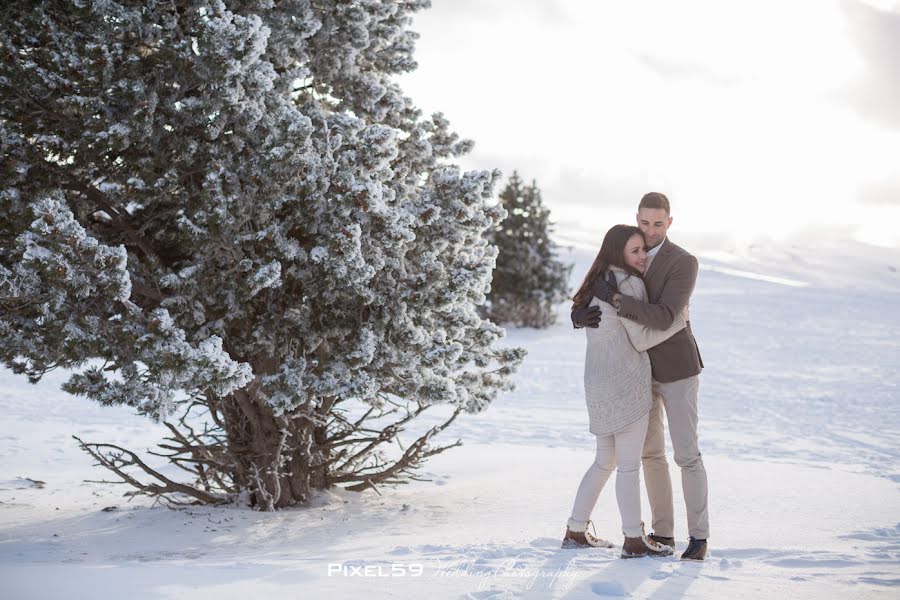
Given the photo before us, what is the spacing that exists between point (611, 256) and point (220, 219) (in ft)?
8.06

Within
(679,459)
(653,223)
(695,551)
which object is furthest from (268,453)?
(653,223)

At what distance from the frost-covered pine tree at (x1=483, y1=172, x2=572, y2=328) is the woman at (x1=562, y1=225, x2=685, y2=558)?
20.6m

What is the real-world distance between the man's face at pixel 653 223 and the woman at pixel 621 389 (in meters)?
0.09

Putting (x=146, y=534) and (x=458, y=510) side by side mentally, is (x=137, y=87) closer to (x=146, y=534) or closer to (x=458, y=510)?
(x=146, y=534)

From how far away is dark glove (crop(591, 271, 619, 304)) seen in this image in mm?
4672

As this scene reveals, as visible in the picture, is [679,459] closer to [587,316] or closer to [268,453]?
[587,316]

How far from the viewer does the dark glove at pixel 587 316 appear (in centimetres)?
474

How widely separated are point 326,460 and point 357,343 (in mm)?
1757

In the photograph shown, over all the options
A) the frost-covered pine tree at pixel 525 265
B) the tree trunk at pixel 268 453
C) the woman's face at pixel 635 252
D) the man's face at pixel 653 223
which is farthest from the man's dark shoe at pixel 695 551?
the frost-covered pine tree at pixel 525 265

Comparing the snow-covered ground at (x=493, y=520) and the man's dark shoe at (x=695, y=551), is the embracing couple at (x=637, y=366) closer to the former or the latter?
the man's dark shoe at (x=695, y=551)

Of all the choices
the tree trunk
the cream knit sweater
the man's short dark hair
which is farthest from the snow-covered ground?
the man's short dark hair

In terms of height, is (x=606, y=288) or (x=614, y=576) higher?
(x=606, y=288)

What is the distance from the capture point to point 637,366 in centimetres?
474

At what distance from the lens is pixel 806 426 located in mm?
11922
